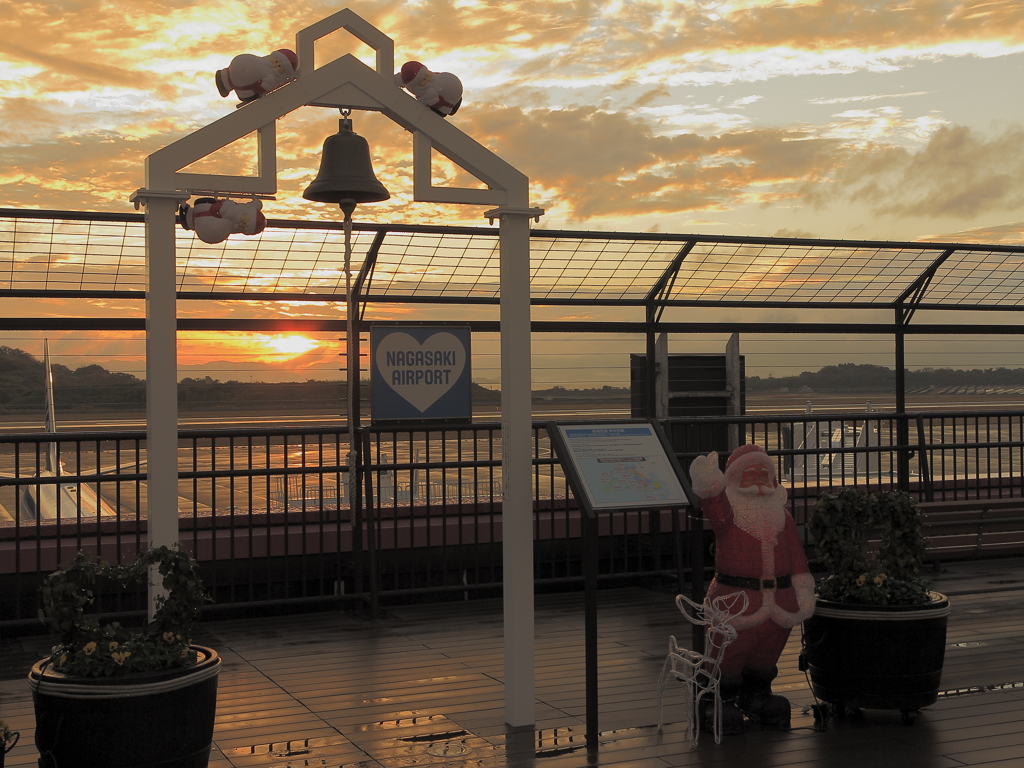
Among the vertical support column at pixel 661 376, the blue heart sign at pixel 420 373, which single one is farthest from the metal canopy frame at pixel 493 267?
the blue heart sign at pixel 420 373

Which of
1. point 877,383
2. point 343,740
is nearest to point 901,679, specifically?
point 343,740

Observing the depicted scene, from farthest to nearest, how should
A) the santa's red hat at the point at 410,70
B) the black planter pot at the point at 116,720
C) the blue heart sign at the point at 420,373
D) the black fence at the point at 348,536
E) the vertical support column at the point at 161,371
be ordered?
the blue heart sign at the point at 420,373
the black fence at the point at 348,536
the santa's red hat at the point at 410,70
the vertical support column at the point at 161,371
the black planter pot at the point at 116,720

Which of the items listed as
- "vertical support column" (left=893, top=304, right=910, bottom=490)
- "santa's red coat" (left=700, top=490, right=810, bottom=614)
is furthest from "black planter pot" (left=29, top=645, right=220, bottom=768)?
Result: "vertical support column" (left=893, top=304, right=910, bottom=490)

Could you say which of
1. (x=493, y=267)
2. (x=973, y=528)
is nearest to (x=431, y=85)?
(x=493, y=267)

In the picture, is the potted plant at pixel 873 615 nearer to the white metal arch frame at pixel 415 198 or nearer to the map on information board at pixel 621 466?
the map on information board at pixel 621 466

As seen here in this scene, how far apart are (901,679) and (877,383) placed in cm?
6404

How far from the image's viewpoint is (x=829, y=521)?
5.23 meters

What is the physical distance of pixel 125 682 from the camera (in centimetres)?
361

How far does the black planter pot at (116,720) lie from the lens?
141 inches

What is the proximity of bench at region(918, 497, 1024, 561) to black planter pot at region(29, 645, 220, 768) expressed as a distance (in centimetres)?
683

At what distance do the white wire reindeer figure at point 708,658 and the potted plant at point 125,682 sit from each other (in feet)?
6.65

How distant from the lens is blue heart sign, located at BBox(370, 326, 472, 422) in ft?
23.8

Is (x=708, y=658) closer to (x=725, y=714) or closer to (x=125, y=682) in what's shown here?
(x=725, y=714)

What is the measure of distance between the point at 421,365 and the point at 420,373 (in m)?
0.06
